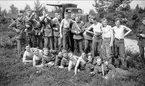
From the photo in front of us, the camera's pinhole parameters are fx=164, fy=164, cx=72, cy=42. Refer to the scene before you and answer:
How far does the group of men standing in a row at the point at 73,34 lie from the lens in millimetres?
6727

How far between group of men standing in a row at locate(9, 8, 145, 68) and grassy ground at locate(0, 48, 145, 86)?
1136 millimetres

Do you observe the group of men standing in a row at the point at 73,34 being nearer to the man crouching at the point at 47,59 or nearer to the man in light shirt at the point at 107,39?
the man in light shirt at the point at 107,39

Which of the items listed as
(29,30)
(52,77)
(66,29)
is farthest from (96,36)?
(29,30)

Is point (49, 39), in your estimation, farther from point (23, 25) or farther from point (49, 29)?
point (23, 25)

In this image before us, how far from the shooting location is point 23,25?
842cm

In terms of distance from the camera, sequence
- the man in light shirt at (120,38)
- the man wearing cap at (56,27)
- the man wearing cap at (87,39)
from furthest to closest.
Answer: the man wearing cap at (56,27)
the man wearing cap at (87,39)
the man in light shirt at (120,38)

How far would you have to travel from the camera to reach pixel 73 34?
26.3 ft

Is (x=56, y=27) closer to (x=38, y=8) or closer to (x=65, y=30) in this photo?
(x=65, y=30)

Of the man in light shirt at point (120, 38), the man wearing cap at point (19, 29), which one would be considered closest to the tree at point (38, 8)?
the man wearing cap at point (19, 29)

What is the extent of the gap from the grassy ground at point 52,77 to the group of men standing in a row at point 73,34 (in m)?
1.14

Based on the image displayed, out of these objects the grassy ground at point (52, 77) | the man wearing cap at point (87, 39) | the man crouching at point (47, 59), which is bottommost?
the grassy ground at point (52, 77)

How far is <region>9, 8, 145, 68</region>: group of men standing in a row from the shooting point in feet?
22.1

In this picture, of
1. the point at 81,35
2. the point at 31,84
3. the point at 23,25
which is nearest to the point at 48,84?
the point at 31,84

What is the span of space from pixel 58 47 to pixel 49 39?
623 millimetres
